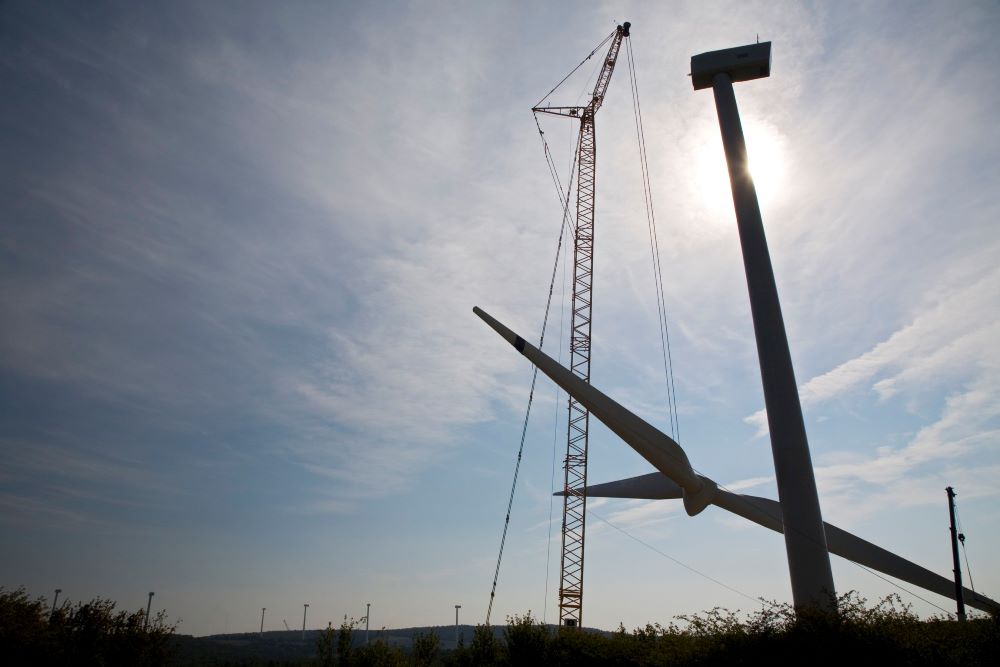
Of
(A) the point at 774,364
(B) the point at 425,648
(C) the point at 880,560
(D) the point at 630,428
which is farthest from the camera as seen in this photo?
(B) the point at 425,648

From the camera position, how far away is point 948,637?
62.3 ft

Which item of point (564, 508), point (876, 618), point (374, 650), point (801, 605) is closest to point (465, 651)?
point (374, 650)

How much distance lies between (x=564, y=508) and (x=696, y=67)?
139ft

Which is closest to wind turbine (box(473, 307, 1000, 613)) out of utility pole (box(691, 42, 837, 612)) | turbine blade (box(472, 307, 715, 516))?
turbine blade (box(472, 307, 715, 516))

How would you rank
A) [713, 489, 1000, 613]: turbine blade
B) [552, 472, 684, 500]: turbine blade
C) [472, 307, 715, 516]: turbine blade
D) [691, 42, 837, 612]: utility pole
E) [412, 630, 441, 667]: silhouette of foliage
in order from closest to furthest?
1. [691, 42, 837, 612]: utility pole
2. [472, 307, 715, 516]: turbine blade
3. [713, 489, 1000, 613]: turbine blade
4. [552, 472, 684, 500]: turbine blade
5. [412, 630, 441, 667]: silhouette of foliage

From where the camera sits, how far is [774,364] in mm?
25453

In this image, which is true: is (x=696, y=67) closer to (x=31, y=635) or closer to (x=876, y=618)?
(x=876, y=618)

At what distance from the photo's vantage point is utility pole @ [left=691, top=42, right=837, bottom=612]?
22.3 meters

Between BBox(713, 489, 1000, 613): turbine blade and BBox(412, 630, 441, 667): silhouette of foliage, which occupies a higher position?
BBox(713, 489, 1000, 613): turbine blade

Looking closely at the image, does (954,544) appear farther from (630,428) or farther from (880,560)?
(630,428)

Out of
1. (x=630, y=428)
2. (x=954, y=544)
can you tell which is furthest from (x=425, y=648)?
(x=954, y=544)

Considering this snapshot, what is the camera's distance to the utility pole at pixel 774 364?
2230cm

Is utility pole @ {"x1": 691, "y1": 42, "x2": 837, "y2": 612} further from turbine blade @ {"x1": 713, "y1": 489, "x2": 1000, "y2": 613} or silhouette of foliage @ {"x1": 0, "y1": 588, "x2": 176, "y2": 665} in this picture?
silhouette of foliage @ {"x1": 0, "y1": 588, "x2": 176, "y2": 665}

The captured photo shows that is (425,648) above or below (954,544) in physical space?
below
